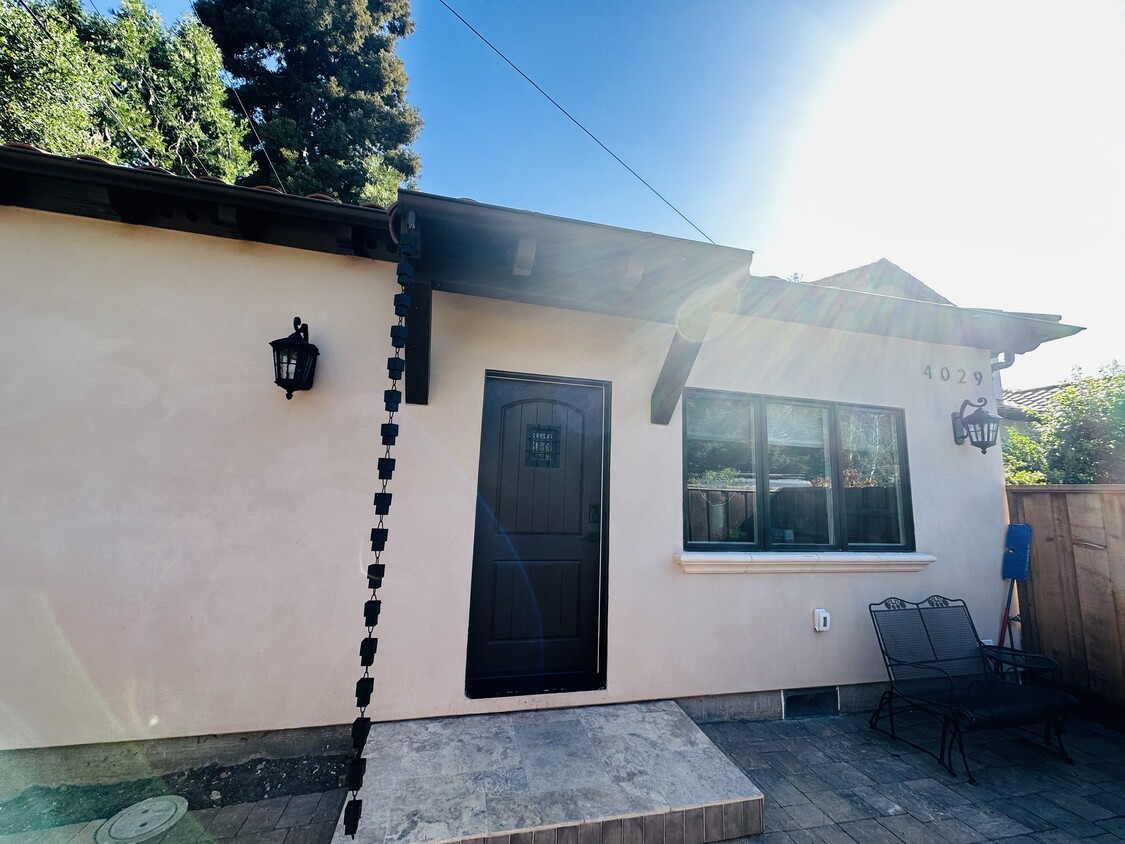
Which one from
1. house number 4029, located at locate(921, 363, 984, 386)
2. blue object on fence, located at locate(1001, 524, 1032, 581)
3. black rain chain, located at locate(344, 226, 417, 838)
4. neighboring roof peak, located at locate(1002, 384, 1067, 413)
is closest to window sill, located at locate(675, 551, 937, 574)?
blue object on fence, located at locate(1001, 524, 1032, 581)

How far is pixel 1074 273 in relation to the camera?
437 centimetres

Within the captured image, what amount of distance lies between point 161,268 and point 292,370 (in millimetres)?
1001

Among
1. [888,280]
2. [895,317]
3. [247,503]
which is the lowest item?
[247,503]

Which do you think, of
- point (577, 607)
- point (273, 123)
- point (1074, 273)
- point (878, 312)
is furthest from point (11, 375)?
point (273, 123)

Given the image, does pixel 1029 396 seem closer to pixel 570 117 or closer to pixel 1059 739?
pixel 1059 739

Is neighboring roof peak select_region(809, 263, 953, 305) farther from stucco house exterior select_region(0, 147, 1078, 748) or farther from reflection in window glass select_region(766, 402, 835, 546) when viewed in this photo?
reflection in window glass select_region(766, 402, 835, 546)

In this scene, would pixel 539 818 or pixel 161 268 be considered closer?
pixel 539 818

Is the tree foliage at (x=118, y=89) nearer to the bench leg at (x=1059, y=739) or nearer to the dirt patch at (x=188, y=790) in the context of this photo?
the dirt patch at (x=188, y=790)

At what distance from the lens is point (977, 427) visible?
3609mm

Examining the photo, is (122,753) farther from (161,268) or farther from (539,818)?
(161,268)

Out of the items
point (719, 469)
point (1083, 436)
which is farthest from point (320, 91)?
point (1083, 436)

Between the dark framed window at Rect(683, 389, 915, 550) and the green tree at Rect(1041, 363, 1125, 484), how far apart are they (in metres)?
2.73

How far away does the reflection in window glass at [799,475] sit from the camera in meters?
3.34

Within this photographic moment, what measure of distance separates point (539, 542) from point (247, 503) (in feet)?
5.69
